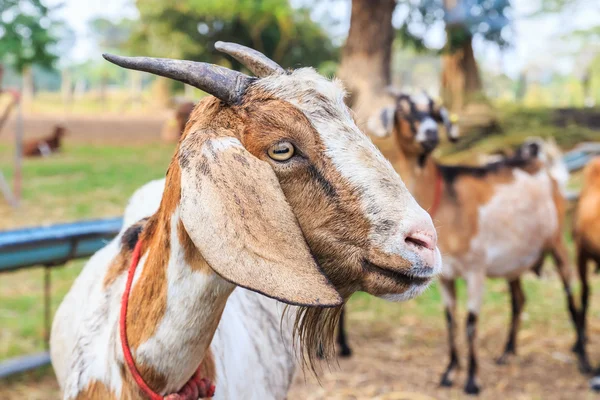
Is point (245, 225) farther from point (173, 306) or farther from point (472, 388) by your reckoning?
point (472, 388)

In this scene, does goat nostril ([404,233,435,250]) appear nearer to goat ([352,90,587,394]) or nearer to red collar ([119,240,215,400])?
red collar ([119,240,215,400])

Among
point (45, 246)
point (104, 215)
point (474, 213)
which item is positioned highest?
point (474, 213)


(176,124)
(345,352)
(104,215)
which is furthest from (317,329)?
(176,124)

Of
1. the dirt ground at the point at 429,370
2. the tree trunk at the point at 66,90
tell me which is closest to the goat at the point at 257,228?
the dirt ground at the point at 429,370

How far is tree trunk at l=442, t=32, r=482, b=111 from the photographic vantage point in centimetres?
1454

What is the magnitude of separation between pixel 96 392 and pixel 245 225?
78cm

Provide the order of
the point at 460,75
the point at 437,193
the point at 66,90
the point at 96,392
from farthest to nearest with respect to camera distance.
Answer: the point at 66,90, the point at 460,75, the point at 437,193, the point at 96,392

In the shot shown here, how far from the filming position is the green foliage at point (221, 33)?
66.6 ft

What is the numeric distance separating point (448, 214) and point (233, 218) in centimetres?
392

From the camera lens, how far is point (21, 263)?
401cm

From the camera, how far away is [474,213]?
5.27 meters

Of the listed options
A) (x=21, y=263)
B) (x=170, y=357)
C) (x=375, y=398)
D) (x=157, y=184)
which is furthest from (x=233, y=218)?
(x=375, y=398)

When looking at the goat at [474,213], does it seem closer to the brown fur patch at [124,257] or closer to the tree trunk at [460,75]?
the brown fur patch at [124,257]

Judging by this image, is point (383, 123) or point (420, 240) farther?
point (383, 123)
